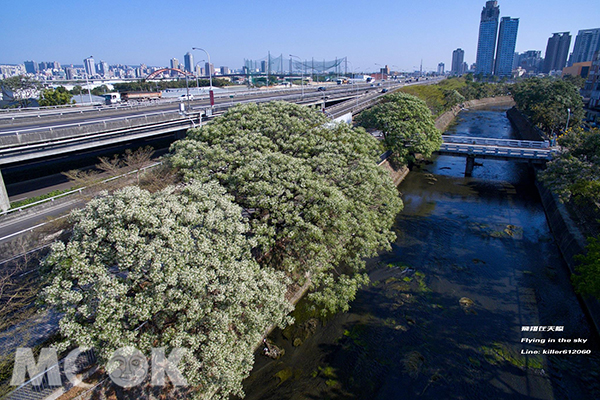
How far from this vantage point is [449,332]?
18266 mm

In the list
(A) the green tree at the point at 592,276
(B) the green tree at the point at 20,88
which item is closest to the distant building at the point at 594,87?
(A) the green tree at the point at 592,276

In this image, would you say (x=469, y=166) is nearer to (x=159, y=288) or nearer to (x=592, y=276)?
(x=592, y=276)

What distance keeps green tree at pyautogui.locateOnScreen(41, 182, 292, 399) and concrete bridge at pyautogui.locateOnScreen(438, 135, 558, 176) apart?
37.4 m

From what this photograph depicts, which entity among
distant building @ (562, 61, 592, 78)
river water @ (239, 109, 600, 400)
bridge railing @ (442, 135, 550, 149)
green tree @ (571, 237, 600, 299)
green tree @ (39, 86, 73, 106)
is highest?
distant building @ (562, 61, 592, 78)

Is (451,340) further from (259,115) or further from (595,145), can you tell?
(595,145)

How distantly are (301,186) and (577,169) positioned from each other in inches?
877

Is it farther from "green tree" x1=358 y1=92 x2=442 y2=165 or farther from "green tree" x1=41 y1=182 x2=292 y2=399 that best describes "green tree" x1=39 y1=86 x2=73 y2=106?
"green tree" x1=41 y1=182 x2=292 y2=399

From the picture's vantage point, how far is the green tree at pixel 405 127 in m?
40.0

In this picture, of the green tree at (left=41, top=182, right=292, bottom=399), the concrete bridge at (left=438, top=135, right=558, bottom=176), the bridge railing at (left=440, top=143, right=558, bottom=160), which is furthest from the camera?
the concrete bridge at (left=438, top=135, right=558, bottom=176)

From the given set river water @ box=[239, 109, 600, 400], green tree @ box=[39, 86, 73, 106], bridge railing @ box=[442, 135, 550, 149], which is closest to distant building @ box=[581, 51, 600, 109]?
bridge railing @ box=[442, 135, 550, 149]

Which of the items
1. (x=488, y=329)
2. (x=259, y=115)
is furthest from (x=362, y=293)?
(x=259, y=115)

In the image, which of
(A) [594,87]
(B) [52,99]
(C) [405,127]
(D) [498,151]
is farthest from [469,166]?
(A) [594,87]

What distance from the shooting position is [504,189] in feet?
128

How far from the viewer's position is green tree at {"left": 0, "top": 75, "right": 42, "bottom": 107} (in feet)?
191
